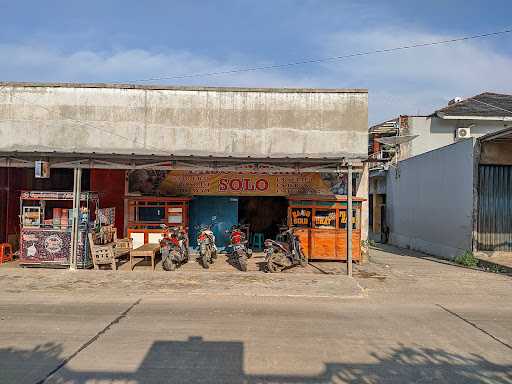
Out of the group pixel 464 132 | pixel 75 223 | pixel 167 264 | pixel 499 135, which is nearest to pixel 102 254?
pixel 75 223

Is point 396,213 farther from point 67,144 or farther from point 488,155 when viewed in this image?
point 67,144

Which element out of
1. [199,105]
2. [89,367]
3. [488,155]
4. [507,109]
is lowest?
[89,367]

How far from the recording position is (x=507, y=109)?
27344 mm

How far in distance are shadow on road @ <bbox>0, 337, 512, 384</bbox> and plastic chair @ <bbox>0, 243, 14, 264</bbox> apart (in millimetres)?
8888

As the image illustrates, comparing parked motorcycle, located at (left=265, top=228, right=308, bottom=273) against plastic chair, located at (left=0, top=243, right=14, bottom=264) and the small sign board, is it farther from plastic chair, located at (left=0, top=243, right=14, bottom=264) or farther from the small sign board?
plastic chair, located at (left=0, top=243, right=14, bottom=264)

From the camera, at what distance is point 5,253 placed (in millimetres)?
14461

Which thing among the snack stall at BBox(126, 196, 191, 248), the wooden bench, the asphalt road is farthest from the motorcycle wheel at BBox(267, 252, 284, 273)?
the wooden bench

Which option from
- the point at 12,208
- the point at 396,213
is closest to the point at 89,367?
the point at 12,208

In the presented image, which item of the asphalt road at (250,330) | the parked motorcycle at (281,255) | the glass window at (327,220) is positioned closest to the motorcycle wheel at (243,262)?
the parked motorcycle at (281,255)

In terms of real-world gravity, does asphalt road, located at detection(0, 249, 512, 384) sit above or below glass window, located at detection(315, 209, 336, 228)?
below

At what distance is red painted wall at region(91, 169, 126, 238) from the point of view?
52.7 ft

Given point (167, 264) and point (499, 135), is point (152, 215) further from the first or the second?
point (499, 135)

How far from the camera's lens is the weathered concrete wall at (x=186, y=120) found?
1543 cm

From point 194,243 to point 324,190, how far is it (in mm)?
5031
